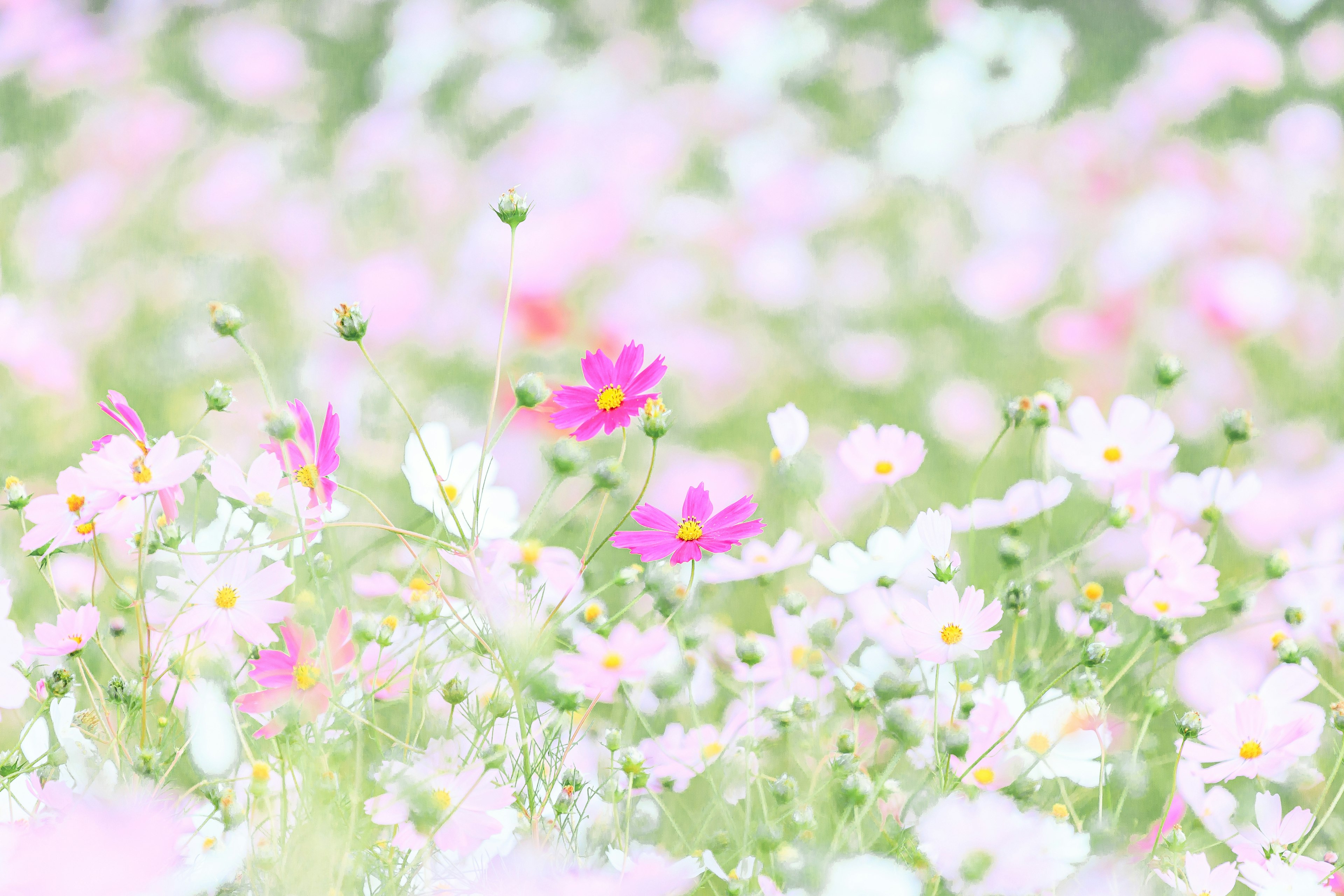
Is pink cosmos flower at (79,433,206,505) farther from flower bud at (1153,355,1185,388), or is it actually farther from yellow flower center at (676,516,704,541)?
flower bud at (1153,355,1185,388)

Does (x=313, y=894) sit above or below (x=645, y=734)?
above

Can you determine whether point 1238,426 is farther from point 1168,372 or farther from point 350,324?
point 350,324

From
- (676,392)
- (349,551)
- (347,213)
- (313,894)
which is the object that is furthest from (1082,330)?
(313,894)

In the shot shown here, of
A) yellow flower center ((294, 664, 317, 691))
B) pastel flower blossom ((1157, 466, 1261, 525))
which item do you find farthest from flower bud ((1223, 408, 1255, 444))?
yellow flower center ((294, 664, 317, 691))

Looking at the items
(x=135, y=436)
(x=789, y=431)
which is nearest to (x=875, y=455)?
(x=789, y=431)

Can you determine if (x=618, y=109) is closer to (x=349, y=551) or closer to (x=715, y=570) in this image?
(x=349, y=551)

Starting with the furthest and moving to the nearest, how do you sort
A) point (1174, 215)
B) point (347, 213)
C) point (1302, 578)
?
point (347, 213) < point (1174, 215) < point (1302, 578)
